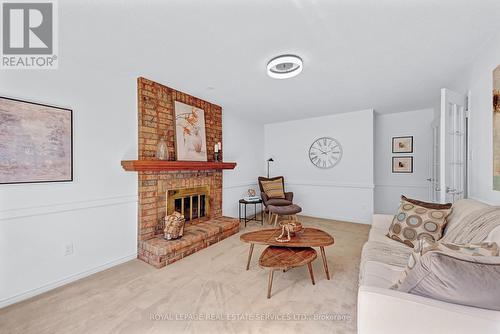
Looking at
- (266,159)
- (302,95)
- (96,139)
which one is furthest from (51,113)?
(266,159)

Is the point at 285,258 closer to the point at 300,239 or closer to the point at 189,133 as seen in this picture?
the point at 300,239

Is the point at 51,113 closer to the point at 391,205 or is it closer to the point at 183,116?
the point at 183,116

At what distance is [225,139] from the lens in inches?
167

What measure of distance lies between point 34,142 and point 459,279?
119 inches

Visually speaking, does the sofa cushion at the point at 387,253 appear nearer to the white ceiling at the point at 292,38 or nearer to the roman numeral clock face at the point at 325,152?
the white ceiling at the point at 292,38

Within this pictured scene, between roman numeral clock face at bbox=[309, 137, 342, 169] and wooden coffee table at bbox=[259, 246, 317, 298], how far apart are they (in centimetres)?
285

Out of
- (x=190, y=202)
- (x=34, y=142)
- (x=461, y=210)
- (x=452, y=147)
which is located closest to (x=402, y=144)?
(x=452, y=147)

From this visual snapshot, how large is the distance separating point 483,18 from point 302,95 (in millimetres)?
1977

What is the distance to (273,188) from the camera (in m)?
4.57

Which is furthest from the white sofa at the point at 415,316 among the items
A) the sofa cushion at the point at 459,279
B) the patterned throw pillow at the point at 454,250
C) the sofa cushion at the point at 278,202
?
the sofa cushion at the point at 278,202

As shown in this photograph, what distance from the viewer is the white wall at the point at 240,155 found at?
13.9ft

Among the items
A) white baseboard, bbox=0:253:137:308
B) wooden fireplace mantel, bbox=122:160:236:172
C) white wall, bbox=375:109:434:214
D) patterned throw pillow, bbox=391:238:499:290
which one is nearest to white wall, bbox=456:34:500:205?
patterned throw pillow, bbox=391:238:499:290

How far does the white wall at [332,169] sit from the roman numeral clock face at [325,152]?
0.09 m

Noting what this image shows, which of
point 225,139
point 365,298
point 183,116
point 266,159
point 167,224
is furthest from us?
point 266,159
